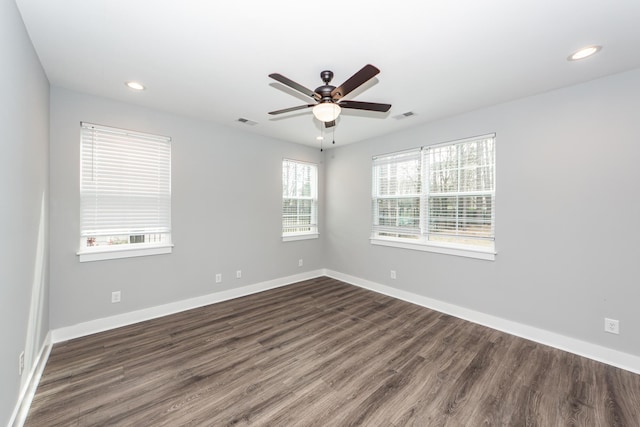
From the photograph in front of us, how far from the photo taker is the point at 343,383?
2133mm

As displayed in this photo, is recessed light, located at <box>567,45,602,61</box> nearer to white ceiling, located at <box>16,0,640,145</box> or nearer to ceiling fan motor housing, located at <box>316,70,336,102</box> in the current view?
white ceiling, located at <box>16,0,640,145</box>

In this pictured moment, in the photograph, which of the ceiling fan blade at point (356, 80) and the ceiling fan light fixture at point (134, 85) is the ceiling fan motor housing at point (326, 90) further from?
the ceiling fan light fixture at point (134, 85)

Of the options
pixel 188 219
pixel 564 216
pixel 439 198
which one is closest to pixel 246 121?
pixel 188 219

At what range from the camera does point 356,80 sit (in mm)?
1903

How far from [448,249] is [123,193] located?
4.21m

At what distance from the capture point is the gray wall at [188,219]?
278cm

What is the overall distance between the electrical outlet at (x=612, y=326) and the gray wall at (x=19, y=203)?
459 centimetres

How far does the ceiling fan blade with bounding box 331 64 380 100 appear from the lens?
5.75 ft

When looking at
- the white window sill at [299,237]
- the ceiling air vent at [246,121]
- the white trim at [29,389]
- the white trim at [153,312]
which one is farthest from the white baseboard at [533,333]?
the white trim at [29,389]

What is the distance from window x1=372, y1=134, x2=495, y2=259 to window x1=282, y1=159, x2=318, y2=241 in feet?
4.26

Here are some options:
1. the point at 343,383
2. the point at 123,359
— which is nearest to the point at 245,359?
the point at 343,383

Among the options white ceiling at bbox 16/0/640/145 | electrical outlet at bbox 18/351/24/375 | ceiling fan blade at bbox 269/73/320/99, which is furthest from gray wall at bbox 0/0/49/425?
ceiling fan blade at bbox 269/73/320/99

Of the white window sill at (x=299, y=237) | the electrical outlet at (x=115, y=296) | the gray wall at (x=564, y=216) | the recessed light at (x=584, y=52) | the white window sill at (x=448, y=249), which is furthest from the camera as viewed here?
the white window sill at (x=299, y=237)

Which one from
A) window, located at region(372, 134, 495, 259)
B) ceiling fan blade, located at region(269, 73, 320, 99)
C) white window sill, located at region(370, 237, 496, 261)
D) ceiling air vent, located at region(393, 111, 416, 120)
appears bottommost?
white window sill, located at region(370, 237, 496, 261)
